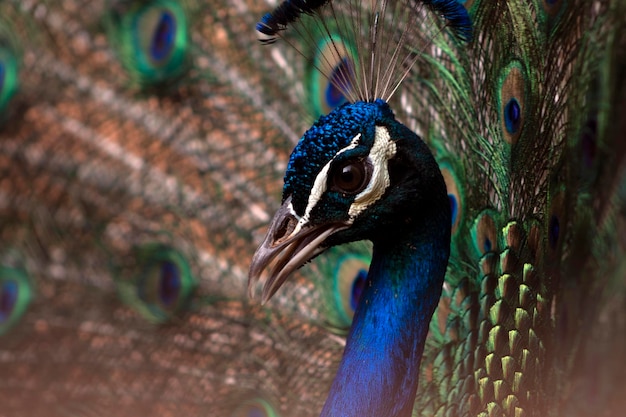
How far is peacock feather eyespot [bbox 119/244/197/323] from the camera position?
180cm

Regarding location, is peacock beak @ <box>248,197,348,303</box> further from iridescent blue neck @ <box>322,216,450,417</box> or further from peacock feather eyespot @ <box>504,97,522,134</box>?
peacock feather eyespot @ <box>504,97,522,134</box>

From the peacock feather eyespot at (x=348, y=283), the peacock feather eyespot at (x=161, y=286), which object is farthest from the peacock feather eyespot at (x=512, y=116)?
the peacock feather eyespot at (x=161, y=286)

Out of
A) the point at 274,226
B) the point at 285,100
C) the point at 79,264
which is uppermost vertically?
the point at 285,100

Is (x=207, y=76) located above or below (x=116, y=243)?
above

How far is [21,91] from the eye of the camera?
1719 mm

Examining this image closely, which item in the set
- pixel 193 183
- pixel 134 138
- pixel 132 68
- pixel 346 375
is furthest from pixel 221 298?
pixel 346 375

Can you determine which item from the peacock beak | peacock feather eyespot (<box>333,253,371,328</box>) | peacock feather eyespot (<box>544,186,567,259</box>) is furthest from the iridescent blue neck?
peacock feather eyespot (<box>333,253,371,328</box>)

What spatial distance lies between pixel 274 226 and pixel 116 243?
101 cm

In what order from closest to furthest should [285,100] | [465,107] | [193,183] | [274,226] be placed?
[274,226] < [465,107] < [285,100] < [193,183]

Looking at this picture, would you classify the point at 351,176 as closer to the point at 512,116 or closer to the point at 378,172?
the point at 378,172

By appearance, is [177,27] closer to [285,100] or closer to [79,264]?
[285,100]

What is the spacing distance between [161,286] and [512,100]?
3.12ft

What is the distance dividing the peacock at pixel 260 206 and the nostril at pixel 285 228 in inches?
11.3

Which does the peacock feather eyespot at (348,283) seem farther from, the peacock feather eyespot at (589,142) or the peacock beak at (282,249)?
the peacock beak at (282,249)
